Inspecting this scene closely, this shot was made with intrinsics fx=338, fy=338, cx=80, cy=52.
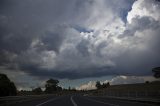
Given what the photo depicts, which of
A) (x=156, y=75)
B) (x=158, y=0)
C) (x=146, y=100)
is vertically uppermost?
(x=158, y=0)

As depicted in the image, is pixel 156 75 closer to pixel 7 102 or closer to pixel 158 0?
pixel 158 0

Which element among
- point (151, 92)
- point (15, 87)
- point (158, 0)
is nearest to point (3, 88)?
point (15, 87)

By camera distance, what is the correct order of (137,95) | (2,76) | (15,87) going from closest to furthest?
(137,95) < (15,87) < (2,76)

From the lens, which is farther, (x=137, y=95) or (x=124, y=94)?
(x=124, y=94)

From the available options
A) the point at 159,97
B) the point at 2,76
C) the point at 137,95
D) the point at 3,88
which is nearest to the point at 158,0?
the point at 159,97

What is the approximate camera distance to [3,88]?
8100 cm

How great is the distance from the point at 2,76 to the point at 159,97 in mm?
86021

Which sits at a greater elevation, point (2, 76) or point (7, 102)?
point (2, 76)

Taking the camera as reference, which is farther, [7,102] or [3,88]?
[3,88]

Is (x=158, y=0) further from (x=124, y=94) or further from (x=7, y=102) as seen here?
(x=124, y=94)

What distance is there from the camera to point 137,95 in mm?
48000

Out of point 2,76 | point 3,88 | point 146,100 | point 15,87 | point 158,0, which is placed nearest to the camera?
point 158,0

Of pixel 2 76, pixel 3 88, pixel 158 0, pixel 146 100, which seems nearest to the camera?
pixel 158 0

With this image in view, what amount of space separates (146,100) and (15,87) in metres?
64.9
